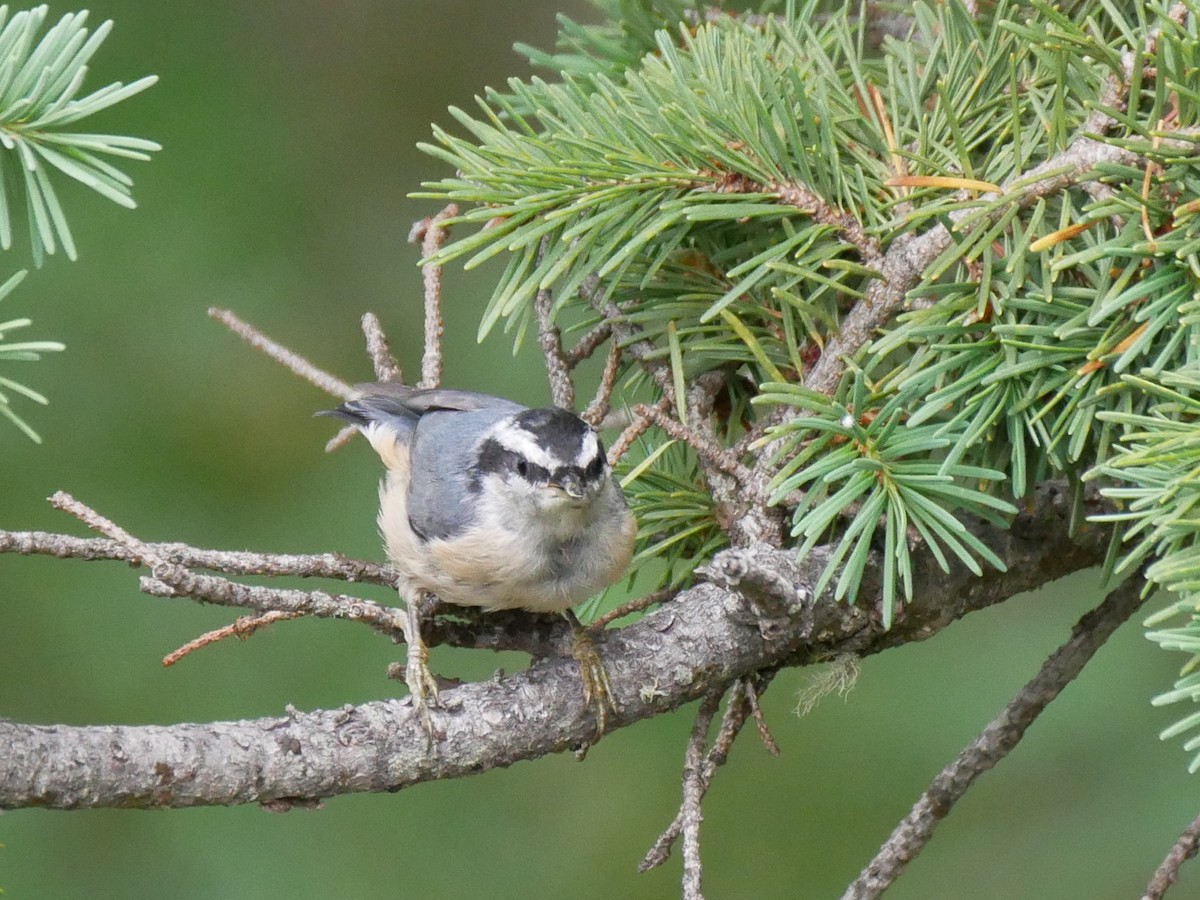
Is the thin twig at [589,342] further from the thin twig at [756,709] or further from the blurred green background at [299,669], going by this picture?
the blurred green background at [299,669]

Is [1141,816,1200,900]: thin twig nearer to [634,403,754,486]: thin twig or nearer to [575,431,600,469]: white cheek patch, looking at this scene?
[634,403,754,486]: thin twig

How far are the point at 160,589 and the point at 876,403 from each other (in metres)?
0.69

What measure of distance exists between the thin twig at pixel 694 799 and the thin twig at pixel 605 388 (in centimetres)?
39

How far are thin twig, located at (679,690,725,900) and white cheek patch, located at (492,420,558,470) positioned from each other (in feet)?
1.47

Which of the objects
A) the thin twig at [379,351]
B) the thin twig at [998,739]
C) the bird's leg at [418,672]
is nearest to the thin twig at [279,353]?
the thin twig at [379,351]

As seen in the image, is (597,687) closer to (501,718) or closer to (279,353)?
(501,718)

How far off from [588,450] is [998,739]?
0.59 metres

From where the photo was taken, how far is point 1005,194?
1163 mm

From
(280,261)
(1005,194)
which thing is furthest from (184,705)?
(1005,194)

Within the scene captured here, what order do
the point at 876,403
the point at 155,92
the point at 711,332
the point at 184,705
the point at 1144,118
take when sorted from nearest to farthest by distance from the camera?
the point at 1144,118
the point at 876,403
the point at 711,332
the point at 184,705
the point at 155,92

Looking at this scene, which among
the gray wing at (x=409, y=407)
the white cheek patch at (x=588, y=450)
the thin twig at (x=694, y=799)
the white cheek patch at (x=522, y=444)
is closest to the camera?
the thin twig at (x=694, y=799)

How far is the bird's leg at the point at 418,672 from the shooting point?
123cm

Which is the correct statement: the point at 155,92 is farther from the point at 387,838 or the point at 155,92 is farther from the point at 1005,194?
the point at 1005,194

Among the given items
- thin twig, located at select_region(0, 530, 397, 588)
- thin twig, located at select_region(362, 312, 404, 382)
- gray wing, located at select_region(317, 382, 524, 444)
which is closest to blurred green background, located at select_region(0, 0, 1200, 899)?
gray wing, located at select_region(317, 382, 524, 444)
